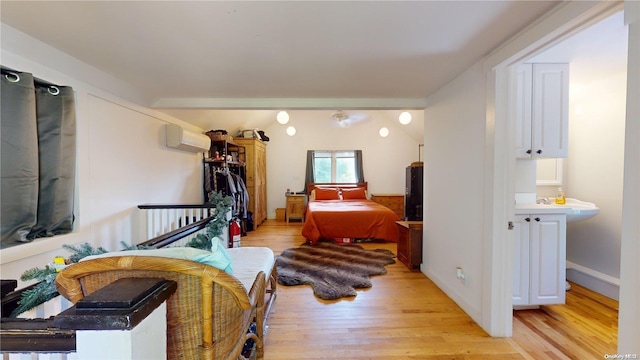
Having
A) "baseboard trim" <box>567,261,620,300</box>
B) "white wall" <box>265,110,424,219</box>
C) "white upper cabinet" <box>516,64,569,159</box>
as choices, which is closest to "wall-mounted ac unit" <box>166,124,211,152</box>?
"white wall" <box>265,110,424,219</box>

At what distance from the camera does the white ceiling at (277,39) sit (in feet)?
4.24

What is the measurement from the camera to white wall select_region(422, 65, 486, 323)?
2.02 metres

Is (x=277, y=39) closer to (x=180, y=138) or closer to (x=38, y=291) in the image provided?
(x=38, y=291)

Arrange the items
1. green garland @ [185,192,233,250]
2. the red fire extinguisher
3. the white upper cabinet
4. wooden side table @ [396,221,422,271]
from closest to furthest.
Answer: green garland @ [185,192,233,250] → the white upper cabinet → the red fire extinguisher → wooden side table @ [396,221,422,271]

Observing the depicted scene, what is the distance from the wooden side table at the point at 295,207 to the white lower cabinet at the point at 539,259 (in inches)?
185

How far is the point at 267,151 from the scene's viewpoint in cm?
667

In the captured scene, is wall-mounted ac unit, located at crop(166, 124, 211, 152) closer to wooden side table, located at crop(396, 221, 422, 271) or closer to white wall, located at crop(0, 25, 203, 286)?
white wall, located at crop(0, 25, 203, 286)

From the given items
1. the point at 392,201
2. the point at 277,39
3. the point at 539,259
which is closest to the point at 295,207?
the point at 392,201

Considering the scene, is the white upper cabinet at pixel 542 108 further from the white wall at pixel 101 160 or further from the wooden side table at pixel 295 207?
the wooden side table at pixel 295 207

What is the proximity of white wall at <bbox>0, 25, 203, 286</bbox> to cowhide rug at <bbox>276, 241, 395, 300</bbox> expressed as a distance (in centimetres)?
175

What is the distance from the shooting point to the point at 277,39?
159 centimetres

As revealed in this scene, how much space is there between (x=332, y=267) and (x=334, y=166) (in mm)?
3884

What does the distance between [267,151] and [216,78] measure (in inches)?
175

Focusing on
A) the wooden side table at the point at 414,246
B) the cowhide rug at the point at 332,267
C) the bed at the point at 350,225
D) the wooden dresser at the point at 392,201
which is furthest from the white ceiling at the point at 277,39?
the wooden dresser at the point at 392,201
